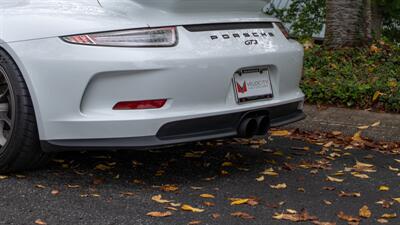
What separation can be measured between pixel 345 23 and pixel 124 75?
15.4 ft

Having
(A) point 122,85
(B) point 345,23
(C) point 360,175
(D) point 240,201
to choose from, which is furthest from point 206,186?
(B) point 345,23

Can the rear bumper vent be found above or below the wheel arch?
above

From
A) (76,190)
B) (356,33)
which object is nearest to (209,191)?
(76,190)

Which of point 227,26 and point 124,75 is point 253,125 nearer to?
point 227,26

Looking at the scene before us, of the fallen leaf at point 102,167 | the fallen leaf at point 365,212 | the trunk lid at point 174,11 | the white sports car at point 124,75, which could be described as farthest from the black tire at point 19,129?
the fallen leaf at point 365,212

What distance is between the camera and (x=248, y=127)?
4.42 metres

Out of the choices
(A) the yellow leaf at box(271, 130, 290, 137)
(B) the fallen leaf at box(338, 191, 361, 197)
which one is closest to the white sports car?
(B) the fallen leaf at box(338, 191, 361, 197)

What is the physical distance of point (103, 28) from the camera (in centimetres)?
402

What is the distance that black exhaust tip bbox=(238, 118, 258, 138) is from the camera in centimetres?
437

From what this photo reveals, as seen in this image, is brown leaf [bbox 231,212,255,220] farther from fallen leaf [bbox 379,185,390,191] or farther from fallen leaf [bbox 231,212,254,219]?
fallen leaf [bbox 379,185,390,191]

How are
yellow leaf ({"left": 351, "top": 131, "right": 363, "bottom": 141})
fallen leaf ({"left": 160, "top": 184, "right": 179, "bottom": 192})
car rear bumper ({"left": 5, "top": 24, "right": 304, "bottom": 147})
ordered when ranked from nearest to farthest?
1. car rear bumper ({"left": 5, "top": 24, "right": 304, "bottom": 147})
2. fallen leaf ({"left": 160, "top": 184, "right": 179, "bottom": 192})
3. yellow leaf ({"left": 351, "top": 131, "right": 363, "bottom": 141})

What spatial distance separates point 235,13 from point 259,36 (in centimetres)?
22

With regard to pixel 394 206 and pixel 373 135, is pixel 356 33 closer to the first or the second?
pixel 373 135

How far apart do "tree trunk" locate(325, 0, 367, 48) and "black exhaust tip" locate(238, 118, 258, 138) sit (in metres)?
3.99
